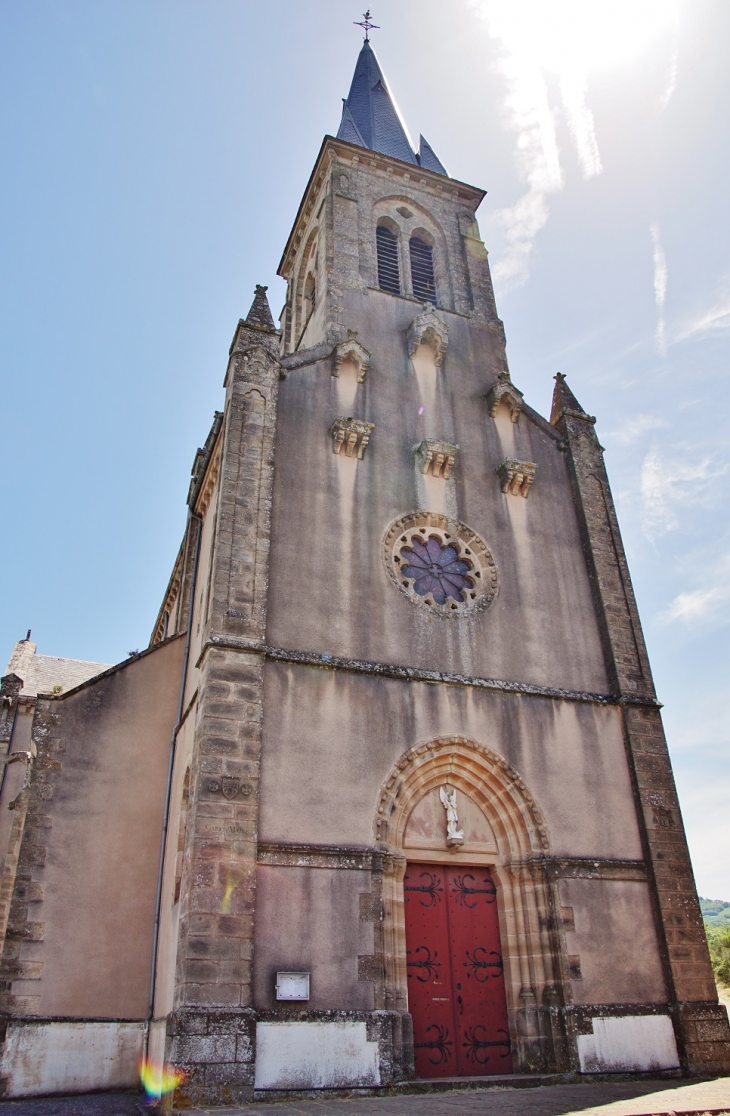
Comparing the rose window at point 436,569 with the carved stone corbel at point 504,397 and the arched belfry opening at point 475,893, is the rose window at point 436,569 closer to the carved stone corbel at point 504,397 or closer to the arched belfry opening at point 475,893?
the arched belfry opening at point 475,893

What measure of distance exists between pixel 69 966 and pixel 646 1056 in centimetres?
817

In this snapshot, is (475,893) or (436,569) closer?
(475,893)

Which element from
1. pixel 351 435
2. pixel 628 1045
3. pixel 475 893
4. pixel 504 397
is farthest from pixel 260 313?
pixel 628 1045

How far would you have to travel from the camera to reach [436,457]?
1488 cm

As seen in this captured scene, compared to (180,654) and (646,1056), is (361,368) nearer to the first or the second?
(180,654)

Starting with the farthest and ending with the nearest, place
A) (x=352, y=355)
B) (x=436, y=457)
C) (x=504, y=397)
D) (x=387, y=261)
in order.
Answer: (x=387, y=261) < (x=504, y=397) < (x=352, y=355) < (x=436, y=457)

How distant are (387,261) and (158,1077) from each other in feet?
53.0

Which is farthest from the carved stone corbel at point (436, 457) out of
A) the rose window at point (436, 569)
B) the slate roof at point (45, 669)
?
the slate roof at point (45, 669)

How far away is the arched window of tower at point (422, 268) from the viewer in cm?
1870

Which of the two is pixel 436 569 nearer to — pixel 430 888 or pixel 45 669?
pixel 430 888

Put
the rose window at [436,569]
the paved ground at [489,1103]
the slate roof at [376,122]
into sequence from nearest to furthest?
the paved ground at [489,1103], the rose window at [436,569], the slate roof at [376,122]

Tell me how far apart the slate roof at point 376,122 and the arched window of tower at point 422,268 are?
6.51ft

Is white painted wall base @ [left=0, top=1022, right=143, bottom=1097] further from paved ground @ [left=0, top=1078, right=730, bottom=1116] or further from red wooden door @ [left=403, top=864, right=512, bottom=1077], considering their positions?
red wooden door @ [left=403, top=864, right=512, bottom=1077]

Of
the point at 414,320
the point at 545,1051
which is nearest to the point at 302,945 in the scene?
the point at 545,1051
